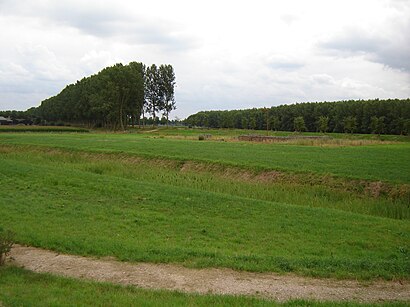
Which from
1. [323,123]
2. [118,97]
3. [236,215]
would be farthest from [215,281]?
[323,123]

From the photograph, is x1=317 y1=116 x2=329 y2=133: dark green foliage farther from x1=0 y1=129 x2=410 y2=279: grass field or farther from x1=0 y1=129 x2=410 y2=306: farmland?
x1=0 y1=129 x2=410 y2=279: grass field

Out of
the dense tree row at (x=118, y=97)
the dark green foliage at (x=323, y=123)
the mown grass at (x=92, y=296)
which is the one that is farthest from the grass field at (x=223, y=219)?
the dark green foliage at (x=323, y=123)

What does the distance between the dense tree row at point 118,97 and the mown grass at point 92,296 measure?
3743 inches

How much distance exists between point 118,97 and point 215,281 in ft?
322

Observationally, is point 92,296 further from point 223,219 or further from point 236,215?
point 236,215

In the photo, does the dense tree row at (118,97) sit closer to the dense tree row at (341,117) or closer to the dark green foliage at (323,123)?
the dense tree row at (341,117)

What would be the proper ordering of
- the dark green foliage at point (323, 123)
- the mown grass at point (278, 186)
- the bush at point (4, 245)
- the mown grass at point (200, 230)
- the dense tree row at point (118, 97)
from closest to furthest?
the bush at point (4, 245) → the mown grass at point (200, 230) → the mown grass at point (278, 186) → the dense tree row at point (118, 97) → the dark green foliage at point (323, 123)

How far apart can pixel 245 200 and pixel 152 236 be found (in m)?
7.29

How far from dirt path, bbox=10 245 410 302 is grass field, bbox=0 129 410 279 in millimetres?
464

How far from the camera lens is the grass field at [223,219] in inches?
445

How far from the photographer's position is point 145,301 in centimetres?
771

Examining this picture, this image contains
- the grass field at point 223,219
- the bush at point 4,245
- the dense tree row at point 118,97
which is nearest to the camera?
the bush at point 4,245

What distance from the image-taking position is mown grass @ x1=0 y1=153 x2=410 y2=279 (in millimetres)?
11062

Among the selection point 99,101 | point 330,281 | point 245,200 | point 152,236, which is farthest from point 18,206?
point 99,101
